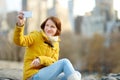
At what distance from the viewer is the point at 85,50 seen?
21188mm

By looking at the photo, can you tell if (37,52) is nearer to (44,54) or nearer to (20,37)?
(44,54)

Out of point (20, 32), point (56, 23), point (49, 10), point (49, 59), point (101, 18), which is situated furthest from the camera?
point (101, 18)

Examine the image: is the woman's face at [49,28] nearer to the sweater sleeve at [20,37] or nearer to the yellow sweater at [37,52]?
the yellow sweater at [37,52]

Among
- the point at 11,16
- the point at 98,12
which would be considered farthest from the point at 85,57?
the point at 98,12

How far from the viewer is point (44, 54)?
9.43 feet

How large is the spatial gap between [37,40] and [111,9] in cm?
2274

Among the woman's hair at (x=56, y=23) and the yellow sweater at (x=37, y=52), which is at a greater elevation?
the woman's hair at (x=56, y=23)

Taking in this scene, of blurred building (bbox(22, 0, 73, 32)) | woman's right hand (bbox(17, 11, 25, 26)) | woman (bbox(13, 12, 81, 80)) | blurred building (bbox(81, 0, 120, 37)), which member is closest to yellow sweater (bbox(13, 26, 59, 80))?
woman (bbox(13, 12, 81, 80))

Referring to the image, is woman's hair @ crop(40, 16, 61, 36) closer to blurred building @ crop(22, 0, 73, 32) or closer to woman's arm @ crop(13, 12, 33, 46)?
woman's arm @ crop(13, 12, 33, 46)

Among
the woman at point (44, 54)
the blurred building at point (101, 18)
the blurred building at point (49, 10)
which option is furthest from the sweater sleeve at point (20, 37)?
the blurred building at point (101, 18)

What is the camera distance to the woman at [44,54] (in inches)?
107

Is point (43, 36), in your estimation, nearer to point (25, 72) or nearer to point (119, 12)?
point (25, 72)

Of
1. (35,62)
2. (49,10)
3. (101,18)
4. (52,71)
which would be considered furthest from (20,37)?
(101,18)

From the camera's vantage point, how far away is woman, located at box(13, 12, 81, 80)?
2.71 metres
